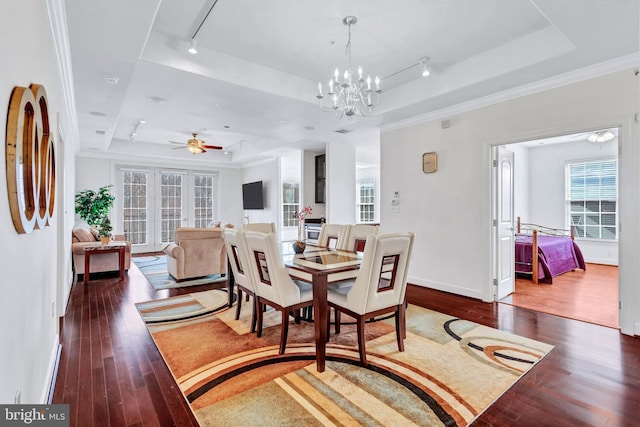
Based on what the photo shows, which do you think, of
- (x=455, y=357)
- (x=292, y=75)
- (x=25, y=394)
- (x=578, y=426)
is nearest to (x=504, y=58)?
(x=292, y=75)

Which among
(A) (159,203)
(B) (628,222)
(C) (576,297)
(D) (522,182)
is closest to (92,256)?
(A) (159,203)

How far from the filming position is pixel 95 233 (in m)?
6.27

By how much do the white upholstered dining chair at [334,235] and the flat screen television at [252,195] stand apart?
498cm

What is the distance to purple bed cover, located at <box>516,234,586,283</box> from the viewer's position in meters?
5.17

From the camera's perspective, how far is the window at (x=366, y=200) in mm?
10641

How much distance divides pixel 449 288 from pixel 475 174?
5.29 feet

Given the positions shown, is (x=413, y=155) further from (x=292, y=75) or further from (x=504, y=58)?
(x=292, y=75)

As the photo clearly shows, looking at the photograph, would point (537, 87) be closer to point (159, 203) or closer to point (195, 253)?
point (195, 253)

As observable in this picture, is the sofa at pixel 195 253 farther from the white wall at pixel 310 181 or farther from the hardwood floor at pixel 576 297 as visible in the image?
the hardwood floor at pixel 576 297

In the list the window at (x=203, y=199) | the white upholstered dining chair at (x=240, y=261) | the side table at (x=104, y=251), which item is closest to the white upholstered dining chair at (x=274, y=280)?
the white upholstered dining chair at (x=240, y=261)

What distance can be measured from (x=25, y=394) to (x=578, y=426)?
2.85 metres

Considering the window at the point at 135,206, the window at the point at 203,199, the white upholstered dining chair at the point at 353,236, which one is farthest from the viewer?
the window at the point at 203,199

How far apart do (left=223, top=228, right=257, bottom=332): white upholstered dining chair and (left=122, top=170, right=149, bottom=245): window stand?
646cm

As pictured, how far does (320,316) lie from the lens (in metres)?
2.45
